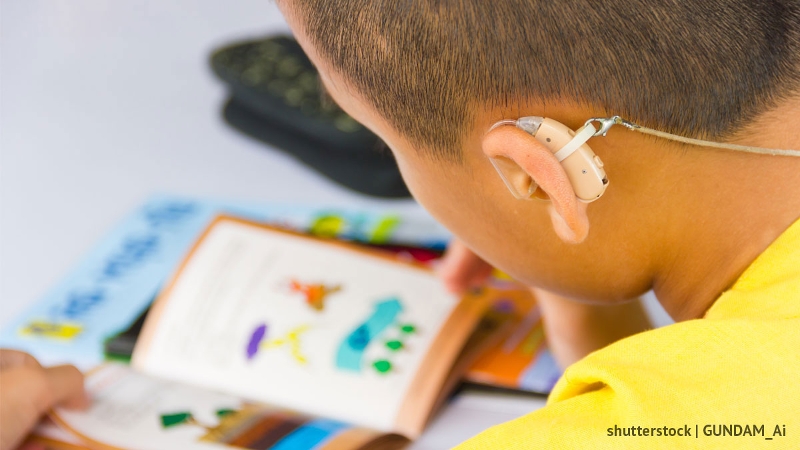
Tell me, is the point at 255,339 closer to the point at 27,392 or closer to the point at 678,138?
the point at 27,392

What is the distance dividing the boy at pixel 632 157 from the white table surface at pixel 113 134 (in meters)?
0.20

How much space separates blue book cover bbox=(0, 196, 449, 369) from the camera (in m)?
0.71

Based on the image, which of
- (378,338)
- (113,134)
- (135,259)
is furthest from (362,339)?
(113,134)

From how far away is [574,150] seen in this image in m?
0.45

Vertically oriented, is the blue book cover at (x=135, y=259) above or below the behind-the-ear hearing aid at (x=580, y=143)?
below

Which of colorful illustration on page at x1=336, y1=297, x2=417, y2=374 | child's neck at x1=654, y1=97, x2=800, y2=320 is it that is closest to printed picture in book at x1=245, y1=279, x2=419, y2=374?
colorful illustration on page at x1=336, y1=297, x2=417, y2=374

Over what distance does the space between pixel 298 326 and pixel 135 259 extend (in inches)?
8.2

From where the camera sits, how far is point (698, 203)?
1.64ft

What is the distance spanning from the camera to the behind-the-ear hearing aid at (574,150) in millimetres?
449

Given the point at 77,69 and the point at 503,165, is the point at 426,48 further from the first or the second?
the point at 77,69

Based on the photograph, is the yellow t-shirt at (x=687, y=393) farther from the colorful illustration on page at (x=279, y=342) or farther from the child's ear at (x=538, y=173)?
the colorful illustration on page at (x=279, y=342)

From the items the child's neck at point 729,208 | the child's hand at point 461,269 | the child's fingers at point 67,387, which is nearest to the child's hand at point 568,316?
the child's hand at point 461,269

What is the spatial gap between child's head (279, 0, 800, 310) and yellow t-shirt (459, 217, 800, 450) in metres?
0.08

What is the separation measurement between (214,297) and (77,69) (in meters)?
0.57
